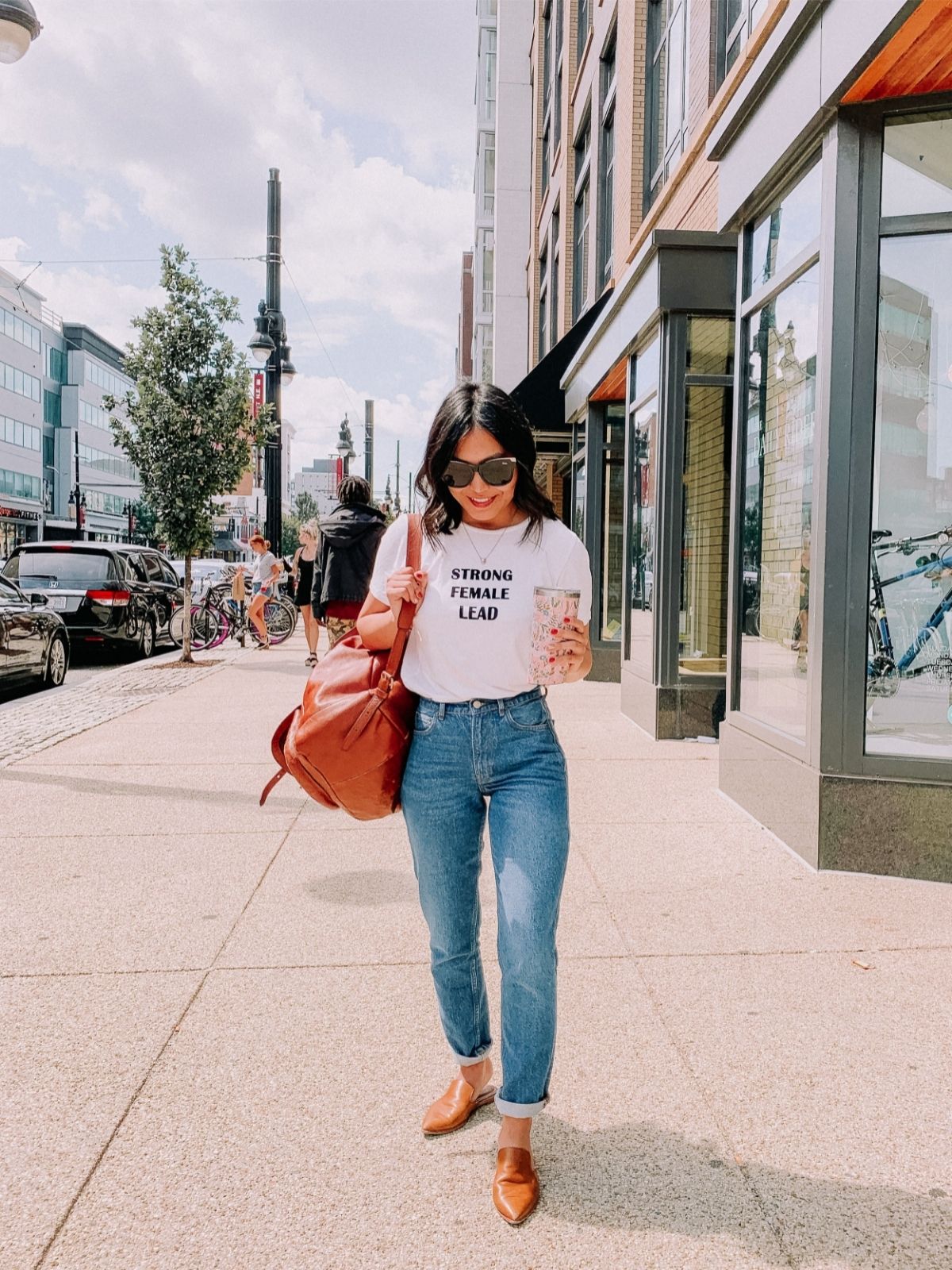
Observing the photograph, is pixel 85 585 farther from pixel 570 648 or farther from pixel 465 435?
pixel 570 648

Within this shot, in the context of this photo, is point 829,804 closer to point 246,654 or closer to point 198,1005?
point 198,1005

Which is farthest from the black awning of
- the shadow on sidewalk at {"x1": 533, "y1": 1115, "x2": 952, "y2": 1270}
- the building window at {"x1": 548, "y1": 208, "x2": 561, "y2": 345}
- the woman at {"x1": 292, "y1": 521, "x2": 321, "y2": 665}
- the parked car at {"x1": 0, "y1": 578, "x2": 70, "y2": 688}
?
the shadow on sidewalk at {"x1": 533, "y1": 1115, "x2": 952, "y2": 1270}

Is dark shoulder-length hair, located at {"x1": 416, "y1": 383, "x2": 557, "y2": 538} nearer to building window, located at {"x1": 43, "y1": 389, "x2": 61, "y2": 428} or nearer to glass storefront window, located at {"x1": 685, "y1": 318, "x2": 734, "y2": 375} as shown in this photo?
glass storefront window, located at {"x1": 685, "y1": 318, "x2": 734, "y2": 375}

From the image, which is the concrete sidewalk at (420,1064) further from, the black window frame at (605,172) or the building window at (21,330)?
the building window at (21,330)

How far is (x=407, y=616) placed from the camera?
8.04ft

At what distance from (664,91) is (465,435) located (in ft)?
34.0

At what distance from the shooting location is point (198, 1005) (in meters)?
3.35

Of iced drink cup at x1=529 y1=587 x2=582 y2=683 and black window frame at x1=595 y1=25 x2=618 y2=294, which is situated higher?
black window frame at x1=595 y1=25 x2=618 y2=294

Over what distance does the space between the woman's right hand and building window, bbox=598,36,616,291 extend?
12.5m

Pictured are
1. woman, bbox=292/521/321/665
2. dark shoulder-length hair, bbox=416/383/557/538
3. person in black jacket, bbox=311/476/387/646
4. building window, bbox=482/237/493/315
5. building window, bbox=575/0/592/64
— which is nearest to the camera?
dark shoulder-length hair, bbox=416/383/557/538

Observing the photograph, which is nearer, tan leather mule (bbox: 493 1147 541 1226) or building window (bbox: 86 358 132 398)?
tan leather mule (bbox: 493 1147 541 1226)

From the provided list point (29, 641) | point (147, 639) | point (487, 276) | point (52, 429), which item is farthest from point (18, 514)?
point (29, 641)

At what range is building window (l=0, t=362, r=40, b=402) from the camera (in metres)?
62.5

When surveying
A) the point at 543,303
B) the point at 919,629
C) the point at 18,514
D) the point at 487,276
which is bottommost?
the point at 919,629
